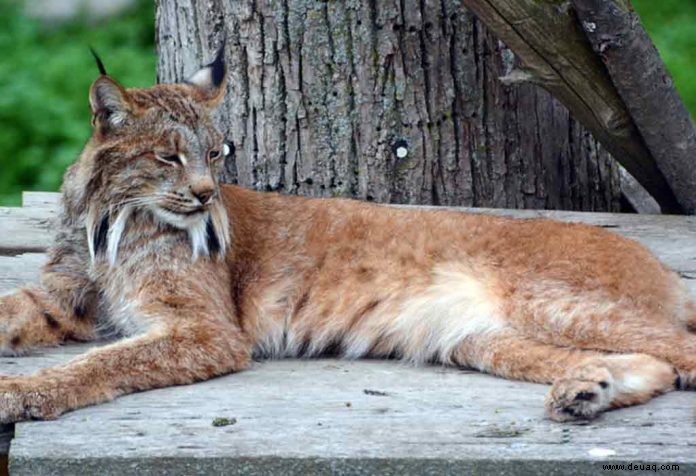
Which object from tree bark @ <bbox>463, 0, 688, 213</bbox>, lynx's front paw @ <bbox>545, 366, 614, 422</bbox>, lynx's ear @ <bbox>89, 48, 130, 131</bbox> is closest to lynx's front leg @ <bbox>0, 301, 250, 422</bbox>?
lynx's ear @ <bbox>89, 48, 130, 131</bbox>

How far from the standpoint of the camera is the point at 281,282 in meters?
4.70

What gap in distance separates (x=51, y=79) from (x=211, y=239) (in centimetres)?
654

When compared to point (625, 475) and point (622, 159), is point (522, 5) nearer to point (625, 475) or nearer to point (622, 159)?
point (622, 159)

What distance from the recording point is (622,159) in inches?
214

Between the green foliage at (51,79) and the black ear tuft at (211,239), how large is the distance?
4.99 metres

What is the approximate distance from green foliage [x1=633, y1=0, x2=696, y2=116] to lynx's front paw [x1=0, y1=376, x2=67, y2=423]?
783 centimetres

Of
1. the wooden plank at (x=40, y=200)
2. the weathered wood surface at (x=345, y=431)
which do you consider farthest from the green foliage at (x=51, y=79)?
the weathered wood surface at (x=345, y=431)

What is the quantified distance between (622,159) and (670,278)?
3.32 ft

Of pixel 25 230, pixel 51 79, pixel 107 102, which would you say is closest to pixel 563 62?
pixel 107 102

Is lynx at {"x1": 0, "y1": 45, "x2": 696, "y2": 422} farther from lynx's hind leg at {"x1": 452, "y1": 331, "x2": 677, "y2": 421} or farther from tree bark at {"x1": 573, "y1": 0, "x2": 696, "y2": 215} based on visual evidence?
tree bark at {"x1": 573, "y1": 0, "x2": 696, "y2": 215}

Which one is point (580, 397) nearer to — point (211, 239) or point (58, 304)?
point (211, 239)

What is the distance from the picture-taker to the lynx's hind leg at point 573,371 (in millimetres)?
3760

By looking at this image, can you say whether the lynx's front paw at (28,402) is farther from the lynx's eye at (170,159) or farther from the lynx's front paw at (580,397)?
the lynx's front paw at (580,397)

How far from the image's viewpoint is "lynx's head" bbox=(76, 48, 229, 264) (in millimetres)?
4426
